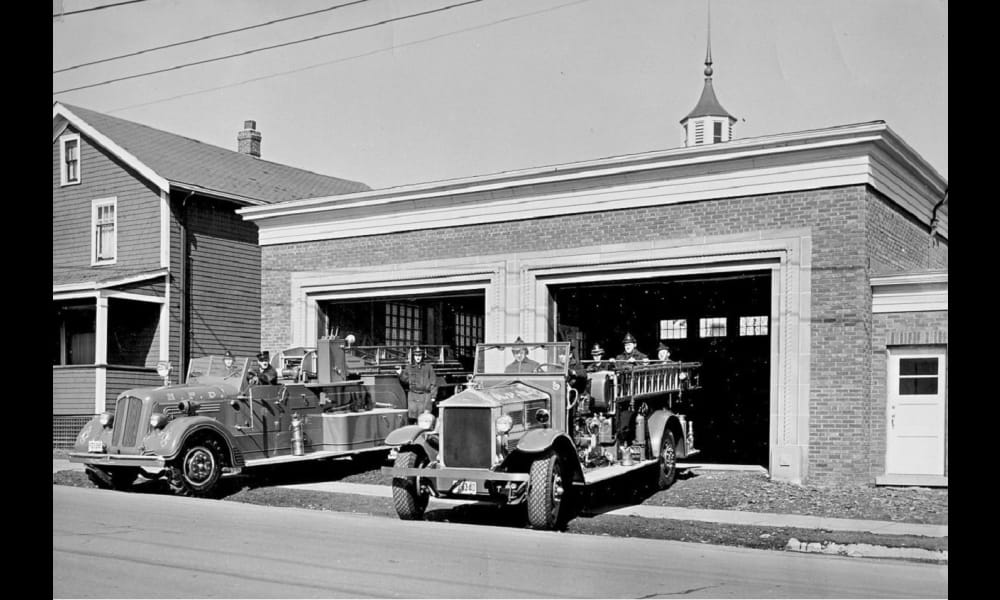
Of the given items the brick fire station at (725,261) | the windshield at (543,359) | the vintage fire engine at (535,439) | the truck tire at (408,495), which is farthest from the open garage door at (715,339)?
the truck tire at (408,495)

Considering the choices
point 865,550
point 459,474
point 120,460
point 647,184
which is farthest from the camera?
point 647,184

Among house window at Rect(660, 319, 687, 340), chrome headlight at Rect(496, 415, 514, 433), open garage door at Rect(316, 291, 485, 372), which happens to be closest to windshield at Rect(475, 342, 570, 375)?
chrome headlight at Rect(496, 415, 514, 433)

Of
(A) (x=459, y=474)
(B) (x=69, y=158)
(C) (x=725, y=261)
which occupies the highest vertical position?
(B) (x=69, y=158)

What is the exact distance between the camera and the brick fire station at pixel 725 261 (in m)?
13.9

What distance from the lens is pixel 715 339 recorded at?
2281 centimetres

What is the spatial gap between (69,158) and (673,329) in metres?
14.8

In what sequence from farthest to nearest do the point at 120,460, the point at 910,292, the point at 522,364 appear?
the point at 910,292 < the point at 120,460 < the point at 522,364

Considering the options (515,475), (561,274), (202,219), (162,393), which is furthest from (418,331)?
(515,475)

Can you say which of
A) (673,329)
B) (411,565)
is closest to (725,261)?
(673,329)

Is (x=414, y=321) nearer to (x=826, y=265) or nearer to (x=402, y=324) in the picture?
(x=402, y=324)

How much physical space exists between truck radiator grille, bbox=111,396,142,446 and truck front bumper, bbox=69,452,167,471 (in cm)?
24

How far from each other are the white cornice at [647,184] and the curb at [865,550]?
6.37 meters
